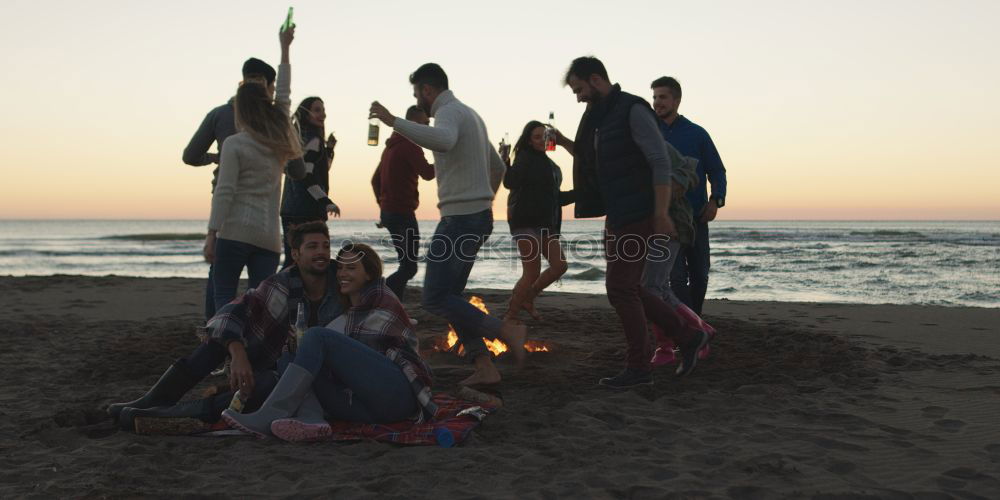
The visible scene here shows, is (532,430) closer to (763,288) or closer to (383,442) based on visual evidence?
(383,442)

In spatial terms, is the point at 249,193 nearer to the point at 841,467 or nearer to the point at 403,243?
the point at 403,243

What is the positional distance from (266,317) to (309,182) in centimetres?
206

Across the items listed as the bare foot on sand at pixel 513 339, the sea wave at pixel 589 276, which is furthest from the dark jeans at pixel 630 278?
the sea wave at pixel 589 276

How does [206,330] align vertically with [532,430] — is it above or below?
above

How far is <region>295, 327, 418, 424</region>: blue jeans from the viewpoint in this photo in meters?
3.15

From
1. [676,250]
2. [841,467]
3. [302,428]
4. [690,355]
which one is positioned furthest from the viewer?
[676,250]

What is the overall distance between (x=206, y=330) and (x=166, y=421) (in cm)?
46

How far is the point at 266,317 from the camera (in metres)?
3.45

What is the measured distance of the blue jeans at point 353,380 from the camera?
315 centimetres

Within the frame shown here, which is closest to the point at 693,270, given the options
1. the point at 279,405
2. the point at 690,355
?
the point at 690,355

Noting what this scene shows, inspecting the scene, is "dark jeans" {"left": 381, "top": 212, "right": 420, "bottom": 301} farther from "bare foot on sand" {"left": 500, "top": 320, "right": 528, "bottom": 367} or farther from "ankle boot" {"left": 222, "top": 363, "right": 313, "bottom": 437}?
"ankle boot" {"left": 222, "top": 363, "right": 313, "bottom": 437}

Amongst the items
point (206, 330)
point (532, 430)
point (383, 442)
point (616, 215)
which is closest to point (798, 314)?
point (616, 215)

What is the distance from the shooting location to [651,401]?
3990mm

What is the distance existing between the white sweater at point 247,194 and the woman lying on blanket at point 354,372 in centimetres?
83
